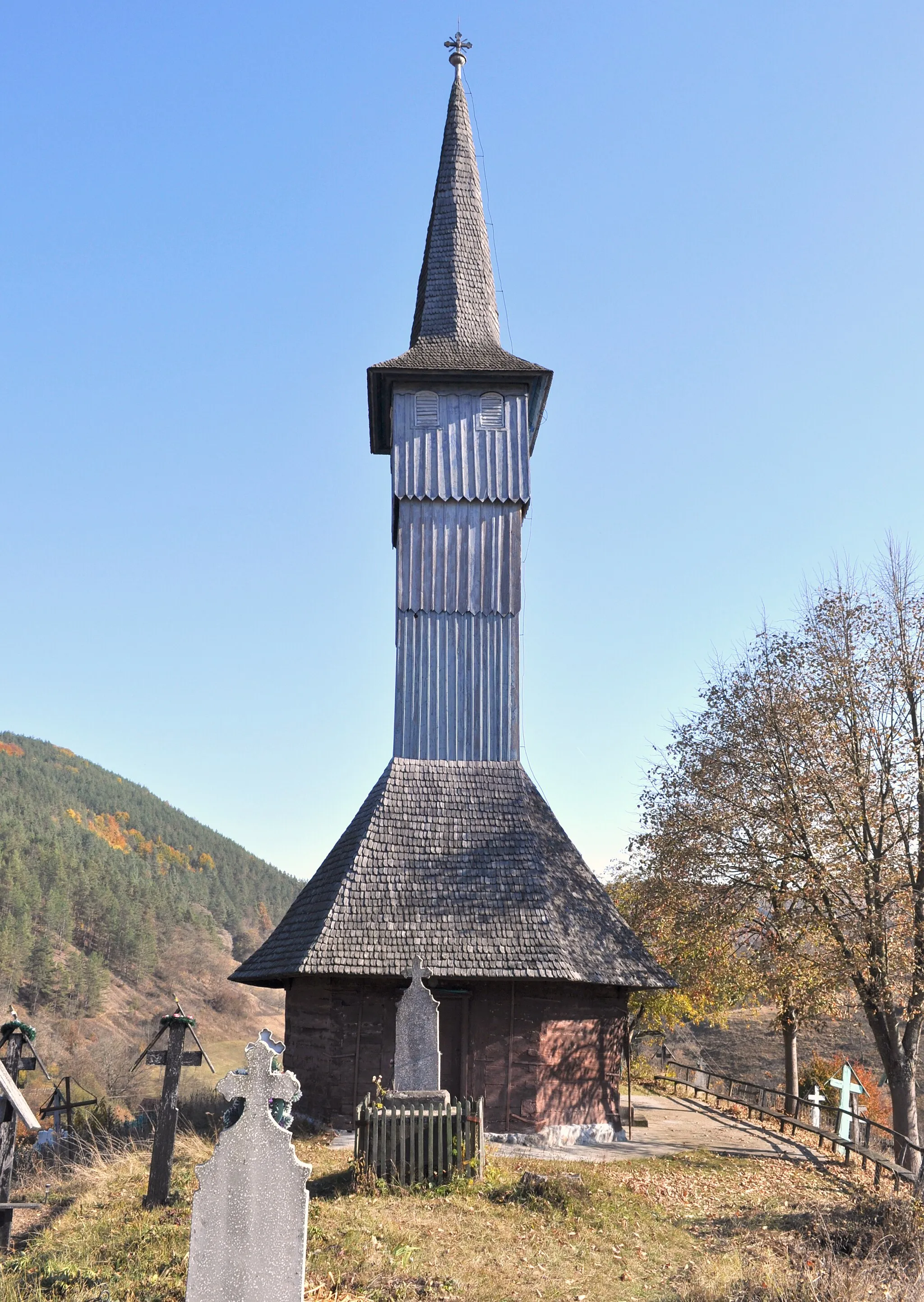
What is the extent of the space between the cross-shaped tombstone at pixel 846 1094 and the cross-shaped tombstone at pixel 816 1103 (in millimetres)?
418

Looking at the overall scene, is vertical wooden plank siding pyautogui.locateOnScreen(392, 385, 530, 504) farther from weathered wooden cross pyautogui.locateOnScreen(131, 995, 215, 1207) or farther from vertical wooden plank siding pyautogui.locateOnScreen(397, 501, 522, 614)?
weathered wooden cross pyautogui.locateOnScreen(131, 995, 215, 1207)

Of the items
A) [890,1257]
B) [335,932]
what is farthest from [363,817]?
[890,1257]

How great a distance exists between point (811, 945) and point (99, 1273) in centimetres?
1350

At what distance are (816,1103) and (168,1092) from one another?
13075mm

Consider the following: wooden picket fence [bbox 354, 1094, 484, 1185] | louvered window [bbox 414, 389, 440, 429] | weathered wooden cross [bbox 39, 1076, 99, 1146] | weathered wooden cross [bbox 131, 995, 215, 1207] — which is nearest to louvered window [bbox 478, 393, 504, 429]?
louvered window [bbox 414, 389, 440, 429]

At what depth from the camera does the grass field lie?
28.7 feet

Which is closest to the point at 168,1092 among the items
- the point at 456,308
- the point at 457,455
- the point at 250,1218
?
the point at 250,1218

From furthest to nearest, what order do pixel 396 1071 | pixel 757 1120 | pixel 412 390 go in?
pixel 412 390, pixel 757 1120, pixel 396 1071

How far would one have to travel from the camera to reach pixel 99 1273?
9.01 meters

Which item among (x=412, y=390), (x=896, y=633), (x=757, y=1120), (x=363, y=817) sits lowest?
(x=757, y=1120)

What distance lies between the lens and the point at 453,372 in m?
22.0

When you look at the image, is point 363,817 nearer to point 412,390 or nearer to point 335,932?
point 335,932

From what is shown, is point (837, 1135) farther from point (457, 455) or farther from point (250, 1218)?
point (250, 1218)

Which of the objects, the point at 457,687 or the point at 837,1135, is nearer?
the point at 837,1135
